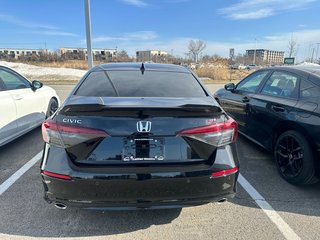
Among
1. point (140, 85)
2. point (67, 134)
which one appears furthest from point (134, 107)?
point (140, 85)

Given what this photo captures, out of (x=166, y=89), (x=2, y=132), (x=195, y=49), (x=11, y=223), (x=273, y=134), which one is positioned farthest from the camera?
(x=195, y=49)

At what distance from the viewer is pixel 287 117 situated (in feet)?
12.4

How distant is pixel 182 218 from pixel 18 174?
2485mm

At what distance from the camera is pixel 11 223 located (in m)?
2.77

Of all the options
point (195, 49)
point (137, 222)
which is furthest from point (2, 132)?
point (195, 49)

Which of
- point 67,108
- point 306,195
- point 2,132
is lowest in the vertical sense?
point 306,195

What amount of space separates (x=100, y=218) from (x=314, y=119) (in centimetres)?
274

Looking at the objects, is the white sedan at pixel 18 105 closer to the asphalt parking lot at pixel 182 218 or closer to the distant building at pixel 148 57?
the asphalt parking lot at pixel 182 218

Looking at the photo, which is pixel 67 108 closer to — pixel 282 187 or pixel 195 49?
pixel 282 187

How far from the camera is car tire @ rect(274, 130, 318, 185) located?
11.3 feet

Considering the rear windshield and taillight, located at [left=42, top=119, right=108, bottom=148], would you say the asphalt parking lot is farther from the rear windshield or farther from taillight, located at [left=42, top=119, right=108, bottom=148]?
the rear windshield

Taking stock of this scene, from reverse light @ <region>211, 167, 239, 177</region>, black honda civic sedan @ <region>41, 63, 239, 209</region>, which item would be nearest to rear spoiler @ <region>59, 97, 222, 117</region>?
black honda civic sedan @ <region>41, 63, 239, 209</region>

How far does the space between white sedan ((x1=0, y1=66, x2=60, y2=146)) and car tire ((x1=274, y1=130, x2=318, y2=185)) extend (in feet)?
14.1

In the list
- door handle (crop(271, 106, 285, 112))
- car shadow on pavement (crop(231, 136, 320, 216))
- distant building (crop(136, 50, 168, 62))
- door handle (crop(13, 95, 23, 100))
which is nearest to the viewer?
car shadow on pavement (crop(231, 136, 320, 216))
